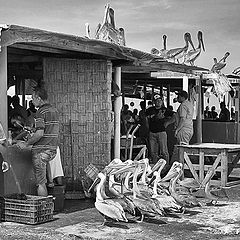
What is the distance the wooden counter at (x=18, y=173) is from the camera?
8.43m

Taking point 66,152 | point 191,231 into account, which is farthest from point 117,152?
point 191,231

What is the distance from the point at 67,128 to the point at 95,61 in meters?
1.38

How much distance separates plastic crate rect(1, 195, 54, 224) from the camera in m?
7.88

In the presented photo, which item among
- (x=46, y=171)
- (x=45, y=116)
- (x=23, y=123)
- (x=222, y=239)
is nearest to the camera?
(x=222, y=239)

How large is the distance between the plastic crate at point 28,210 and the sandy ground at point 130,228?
0.34ft

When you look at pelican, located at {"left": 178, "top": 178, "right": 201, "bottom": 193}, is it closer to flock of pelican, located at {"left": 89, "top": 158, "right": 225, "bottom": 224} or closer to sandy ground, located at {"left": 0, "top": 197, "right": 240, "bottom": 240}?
flock of pelican, located at {"left": 89, "top": 158, "right": 225, "bottom": 224}

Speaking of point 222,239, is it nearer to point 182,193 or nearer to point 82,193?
point 182,193

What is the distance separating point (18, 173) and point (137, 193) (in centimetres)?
194

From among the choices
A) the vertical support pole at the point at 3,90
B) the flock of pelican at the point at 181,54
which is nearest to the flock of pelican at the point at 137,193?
the vertical support pole at the point at 3,90

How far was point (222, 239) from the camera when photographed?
7.29 metres

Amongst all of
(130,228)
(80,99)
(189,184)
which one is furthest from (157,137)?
Result: (130,228)

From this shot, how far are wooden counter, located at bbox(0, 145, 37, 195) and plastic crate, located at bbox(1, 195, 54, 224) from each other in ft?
1.28

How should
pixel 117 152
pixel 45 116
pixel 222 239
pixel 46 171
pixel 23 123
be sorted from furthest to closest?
pixel 117 152 → pixel 23 123 → pixel 46 171 → pixel 45 116 → pixel 222 239

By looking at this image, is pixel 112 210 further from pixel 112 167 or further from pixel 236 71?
pixel 236 71
